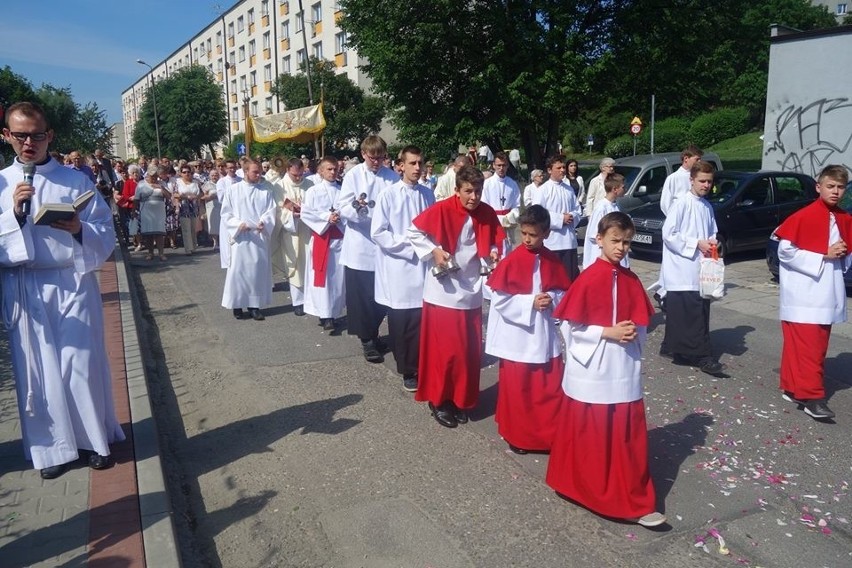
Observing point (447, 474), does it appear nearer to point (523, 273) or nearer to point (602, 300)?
point (523, 273)

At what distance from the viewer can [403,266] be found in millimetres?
6340

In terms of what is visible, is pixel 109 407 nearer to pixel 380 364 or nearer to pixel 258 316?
pixel 380 364

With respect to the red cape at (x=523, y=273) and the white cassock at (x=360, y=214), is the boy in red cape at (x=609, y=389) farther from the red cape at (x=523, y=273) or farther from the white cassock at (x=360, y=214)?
the white cassock at (x=360, y=214)

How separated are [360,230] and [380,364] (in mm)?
1422

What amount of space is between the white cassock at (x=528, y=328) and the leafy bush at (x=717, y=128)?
47.0 m

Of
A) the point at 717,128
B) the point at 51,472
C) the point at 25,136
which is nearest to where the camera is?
the point at 25,136

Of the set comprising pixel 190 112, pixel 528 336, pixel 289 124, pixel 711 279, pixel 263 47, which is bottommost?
pixel 528 336

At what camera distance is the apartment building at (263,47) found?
49125 mm

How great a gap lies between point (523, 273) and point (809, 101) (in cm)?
1524

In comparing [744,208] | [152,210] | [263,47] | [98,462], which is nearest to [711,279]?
[98,462]

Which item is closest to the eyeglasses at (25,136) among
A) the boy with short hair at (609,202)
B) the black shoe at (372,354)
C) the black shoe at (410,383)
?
the black shoe at (410,383)

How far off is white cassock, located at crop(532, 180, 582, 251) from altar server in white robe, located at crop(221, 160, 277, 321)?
346 centimetres

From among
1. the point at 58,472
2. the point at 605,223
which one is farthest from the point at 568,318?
the point at 58,472

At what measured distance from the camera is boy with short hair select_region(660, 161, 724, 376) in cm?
673
